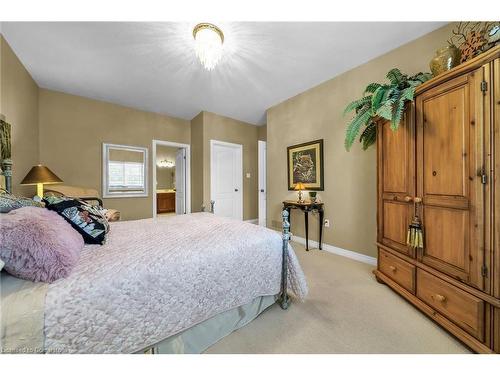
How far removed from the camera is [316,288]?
1.93 meters

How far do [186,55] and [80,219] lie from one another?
208cm

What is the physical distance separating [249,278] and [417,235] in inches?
54.1

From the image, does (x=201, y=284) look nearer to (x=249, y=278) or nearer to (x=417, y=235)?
(x=249, y=278)

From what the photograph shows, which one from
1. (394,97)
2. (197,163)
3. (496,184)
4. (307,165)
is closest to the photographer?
(496,184)

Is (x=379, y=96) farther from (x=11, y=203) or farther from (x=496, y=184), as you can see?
(x=11, y=203)

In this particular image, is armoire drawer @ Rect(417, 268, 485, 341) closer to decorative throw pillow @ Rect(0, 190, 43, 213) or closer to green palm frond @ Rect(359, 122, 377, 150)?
green palm frond @ Rect(359, 122, 377, 150)

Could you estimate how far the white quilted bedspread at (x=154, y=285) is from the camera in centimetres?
81

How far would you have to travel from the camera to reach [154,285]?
98cm

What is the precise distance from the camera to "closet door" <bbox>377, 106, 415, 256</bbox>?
166 cm

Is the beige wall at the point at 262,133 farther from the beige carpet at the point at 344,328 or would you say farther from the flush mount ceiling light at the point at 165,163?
the flush mount ceiling light at the point at 165,163

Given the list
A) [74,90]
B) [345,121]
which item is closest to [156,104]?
[74,90]

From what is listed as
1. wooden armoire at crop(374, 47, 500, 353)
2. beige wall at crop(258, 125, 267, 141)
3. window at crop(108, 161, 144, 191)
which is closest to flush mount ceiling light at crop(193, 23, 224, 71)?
wooden armoire at crop(374, 47, 500, 353)

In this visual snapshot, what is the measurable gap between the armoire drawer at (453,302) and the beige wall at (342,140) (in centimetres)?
96

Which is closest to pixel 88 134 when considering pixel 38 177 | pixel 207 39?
pixel 38 177
